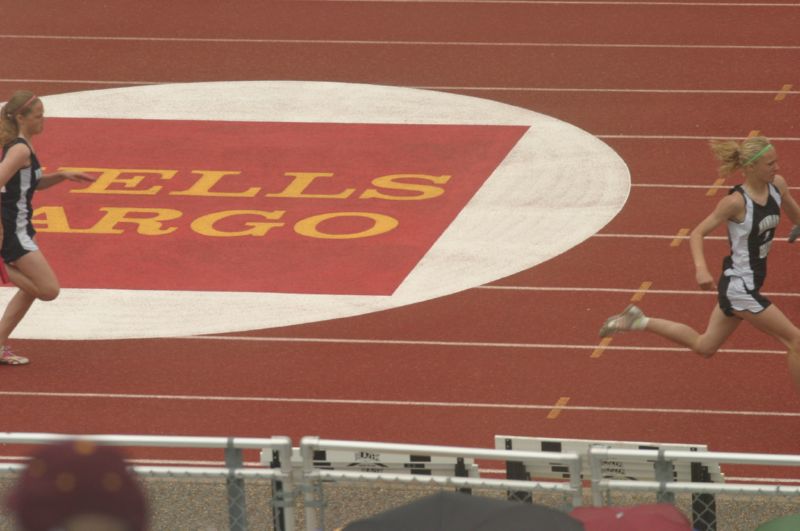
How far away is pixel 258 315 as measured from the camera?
37.0 ft

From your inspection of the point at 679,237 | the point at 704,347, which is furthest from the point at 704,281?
the point at 679,237

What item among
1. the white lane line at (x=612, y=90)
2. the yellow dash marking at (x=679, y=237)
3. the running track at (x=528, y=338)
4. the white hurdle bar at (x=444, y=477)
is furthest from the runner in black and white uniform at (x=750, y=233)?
the white lane line at (x=612, y=90)

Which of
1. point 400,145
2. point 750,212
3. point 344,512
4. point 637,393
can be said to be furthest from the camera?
point 400,145

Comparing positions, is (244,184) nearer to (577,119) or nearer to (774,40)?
(577,119)

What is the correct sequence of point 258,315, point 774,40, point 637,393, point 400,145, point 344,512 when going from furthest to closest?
1. point 774,40
2. point 400,145
3. point 258,315
4. point 637,393
5. point 344,512

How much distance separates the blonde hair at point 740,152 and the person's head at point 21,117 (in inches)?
163

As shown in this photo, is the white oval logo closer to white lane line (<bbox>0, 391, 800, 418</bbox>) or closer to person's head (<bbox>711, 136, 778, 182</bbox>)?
white lane line (<bbox>0, 391, 800, 418</bbox>)

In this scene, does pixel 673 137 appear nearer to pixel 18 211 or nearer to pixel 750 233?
pixel 750 233

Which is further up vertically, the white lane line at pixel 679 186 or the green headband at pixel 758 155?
the white lane line at pixel 679 186

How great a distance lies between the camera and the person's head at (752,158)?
8.43 metres

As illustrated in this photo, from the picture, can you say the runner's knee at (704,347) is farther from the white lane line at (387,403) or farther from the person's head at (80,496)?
the person's head at (80,496)

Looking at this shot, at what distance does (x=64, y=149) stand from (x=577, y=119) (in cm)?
512

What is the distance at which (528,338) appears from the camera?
35.5 ft

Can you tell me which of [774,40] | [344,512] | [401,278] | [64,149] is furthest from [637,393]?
[774,40]
